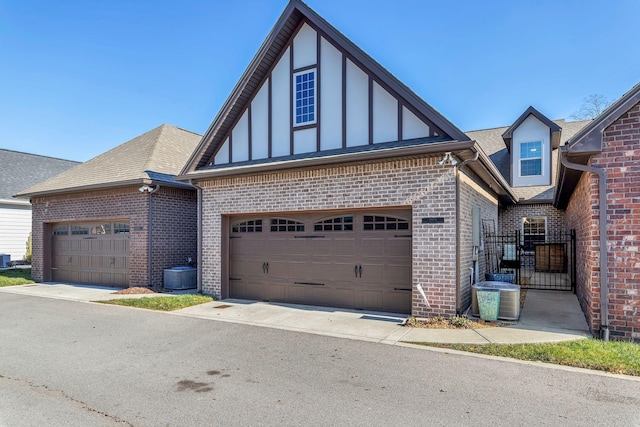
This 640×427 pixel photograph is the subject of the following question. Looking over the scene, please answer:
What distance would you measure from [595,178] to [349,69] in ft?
19.3

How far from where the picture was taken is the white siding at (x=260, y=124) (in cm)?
1105

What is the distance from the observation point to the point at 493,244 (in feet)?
49.0

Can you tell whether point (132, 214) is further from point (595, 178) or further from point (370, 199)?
point (595, 178)

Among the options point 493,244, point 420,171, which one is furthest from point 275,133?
point 493,244

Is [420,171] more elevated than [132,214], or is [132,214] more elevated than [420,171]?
[420,171]

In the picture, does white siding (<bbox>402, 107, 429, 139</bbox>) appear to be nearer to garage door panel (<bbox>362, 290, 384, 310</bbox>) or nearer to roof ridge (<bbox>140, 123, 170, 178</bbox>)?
garage door panel (<bbox>362, 290, 384, 310</bbox>)

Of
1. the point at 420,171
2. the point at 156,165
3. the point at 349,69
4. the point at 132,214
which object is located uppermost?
the point at 349,69

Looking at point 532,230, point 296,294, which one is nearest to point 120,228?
point 296,294

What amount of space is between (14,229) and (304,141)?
878 inches

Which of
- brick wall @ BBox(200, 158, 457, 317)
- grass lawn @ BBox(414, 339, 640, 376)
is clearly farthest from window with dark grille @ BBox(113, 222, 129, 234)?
grass lawn @ BBox(414, 339, 640, 376)

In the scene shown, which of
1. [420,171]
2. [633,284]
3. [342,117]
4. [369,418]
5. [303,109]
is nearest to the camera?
[369,418]

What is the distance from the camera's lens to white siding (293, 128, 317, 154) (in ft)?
33.6

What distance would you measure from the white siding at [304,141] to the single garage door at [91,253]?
24.7 ft

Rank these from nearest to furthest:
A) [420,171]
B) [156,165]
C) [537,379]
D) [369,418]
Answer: [369,418] < [537,379] < [420,171] < [156,165]
